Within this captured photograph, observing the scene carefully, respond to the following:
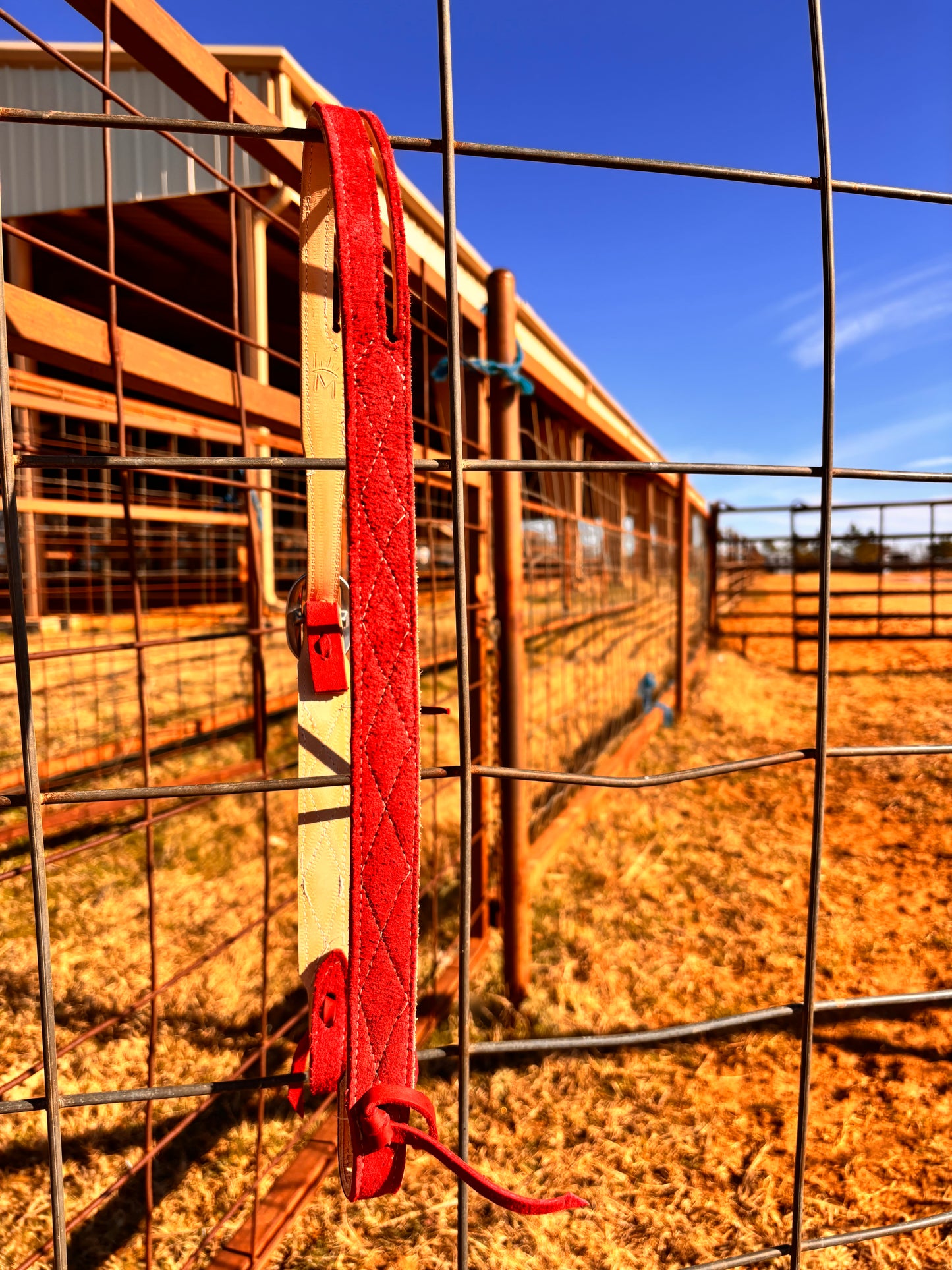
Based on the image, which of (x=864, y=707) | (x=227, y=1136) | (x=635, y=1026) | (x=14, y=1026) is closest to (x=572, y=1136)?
(x=635, y=1026)

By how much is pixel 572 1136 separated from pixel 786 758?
1141 mm

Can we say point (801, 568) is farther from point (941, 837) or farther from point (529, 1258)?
point (529, 1258)

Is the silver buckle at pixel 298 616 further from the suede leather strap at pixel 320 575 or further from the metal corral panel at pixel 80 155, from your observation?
the metal corral panel at pixel 80 155

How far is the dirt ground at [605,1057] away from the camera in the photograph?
4.55 feet

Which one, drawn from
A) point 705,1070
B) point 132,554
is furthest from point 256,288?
point 705,1070

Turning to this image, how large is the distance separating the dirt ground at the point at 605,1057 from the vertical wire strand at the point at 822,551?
21.2 inches

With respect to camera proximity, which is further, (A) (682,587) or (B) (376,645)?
(A) (682,587)

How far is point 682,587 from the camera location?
5.58 meters

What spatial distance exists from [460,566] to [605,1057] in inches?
62.5

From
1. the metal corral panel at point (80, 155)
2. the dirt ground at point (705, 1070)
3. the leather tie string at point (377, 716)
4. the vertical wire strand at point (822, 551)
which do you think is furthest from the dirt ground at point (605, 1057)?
the metal corral panel at point (80, 155)

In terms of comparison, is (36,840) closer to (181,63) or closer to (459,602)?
(459,602)

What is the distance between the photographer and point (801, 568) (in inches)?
337

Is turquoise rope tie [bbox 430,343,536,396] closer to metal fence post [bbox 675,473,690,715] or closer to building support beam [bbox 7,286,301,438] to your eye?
building support beam [bbox 7,286,301,438]

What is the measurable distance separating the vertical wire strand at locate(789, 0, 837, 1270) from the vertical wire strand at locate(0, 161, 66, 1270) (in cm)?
88
